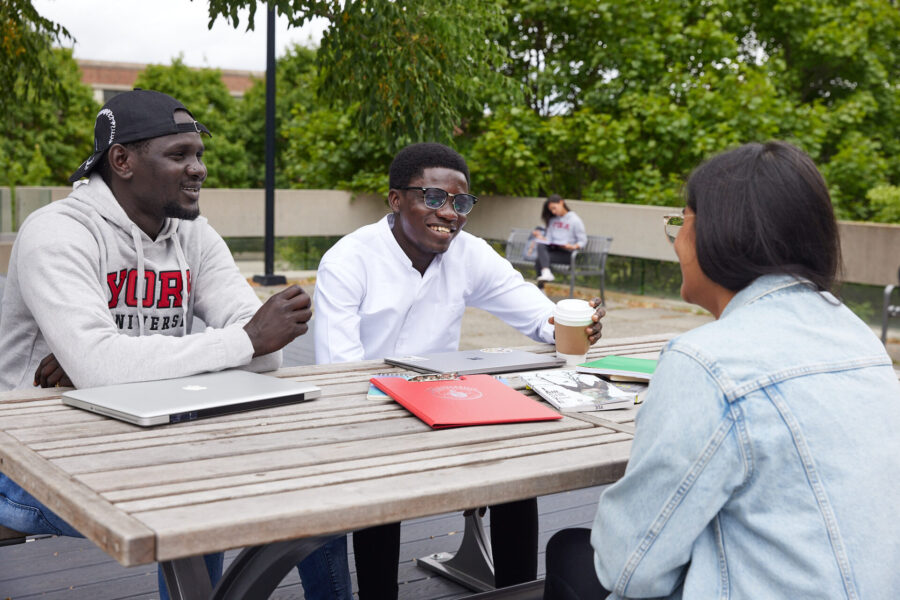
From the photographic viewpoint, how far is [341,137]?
19.8m

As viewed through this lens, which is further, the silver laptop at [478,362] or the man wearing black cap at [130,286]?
the silver laptop at [478,362]

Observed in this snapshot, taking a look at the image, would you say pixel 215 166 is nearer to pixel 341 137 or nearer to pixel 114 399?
pixel 341 137

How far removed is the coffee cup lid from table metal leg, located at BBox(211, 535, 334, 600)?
4.11 ft

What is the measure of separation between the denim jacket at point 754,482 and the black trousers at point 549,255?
12.3 meters

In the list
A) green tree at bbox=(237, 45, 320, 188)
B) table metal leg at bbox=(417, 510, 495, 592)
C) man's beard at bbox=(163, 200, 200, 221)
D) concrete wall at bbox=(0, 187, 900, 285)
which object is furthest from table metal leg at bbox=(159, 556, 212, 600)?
green tree at bbox=(237, 45, 320, 188)

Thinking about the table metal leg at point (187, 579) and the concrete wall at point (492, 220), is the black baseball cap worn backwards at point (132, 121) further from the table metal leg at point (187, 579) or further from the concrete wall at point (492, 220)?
the concrete wall at point (492, 220)

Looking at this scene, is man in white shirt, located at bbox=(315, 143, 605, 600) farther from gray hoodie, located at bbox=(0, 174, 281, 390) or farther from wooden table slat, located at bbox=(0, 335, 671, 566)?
wooden table slat, located at bbox=(0, 335, 671, 566)

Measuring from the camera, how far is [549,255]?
13922 millimetres

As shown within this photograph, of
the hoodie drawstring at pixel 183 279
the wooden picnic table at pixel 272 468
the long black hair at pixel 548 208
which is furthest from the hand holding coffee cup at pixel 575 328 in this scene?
the long black hair at pixel 548 208

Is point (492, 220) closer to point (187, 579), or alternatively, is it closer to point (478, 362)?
point (478, 362)

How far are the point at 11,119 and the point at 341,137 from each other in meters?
11.1

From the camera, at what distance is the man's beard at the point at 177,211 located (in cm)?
283

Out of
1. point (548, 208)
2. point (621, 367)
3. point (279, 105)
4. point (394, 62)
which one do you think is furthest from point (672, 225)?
point (279, 105)

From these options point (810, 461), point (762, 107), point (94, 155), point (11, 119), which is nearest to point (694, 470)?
point (810, 461)
